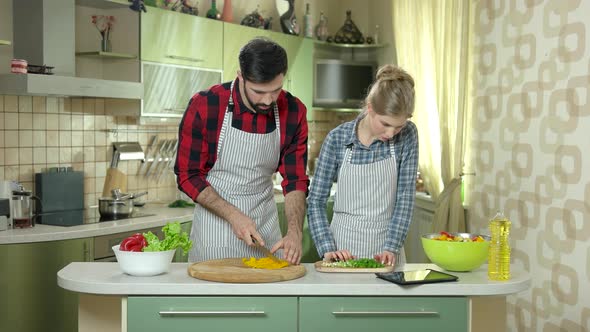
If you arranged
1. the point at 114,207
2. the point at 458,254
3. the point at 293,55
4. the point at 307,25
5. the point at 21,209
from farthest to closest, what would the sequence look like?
the point at 307,25
the point at 293,55
the point at 114,207
the point at 21,209
the point at 458,254

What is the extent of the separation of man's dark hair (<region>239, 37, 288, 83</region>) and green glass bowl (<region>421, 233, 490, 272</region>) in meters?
0.78

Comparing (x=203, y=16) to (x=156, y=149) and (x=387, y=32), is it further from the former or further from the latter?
(x=387, y=32)

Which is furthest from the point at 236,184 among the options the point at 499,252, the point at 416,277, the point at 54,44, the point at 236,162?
the point at 54,44

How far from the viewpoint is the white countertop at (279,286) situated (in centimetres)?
223

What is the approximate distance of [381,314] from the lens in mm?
2273

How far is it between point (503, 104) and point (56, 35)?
8.40 feet

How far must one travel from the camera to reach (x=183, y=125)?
2.79 meters

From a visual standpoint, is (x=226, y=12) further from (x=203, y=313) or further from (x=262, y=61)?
(x=203, y=313)

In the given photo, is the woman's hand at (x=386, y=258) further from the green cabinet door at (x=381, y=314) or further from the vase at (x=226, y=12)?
the vase at (x=226, y=12)

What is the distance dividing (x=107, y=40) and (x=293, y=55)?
1.65 m

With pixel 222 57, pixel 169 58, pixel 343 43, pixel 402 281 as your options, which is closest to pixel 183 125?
pixel 402 281

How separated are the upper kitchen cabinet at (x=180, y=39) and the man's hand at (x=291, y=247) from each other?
2.30m

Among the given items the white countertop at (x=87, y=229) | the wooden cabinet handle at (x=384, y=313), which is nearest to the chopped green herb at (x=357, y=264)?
the wooden cabinet handle at (x=384, y=313)

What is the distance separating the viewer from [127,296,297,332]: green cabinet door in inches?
88.0
